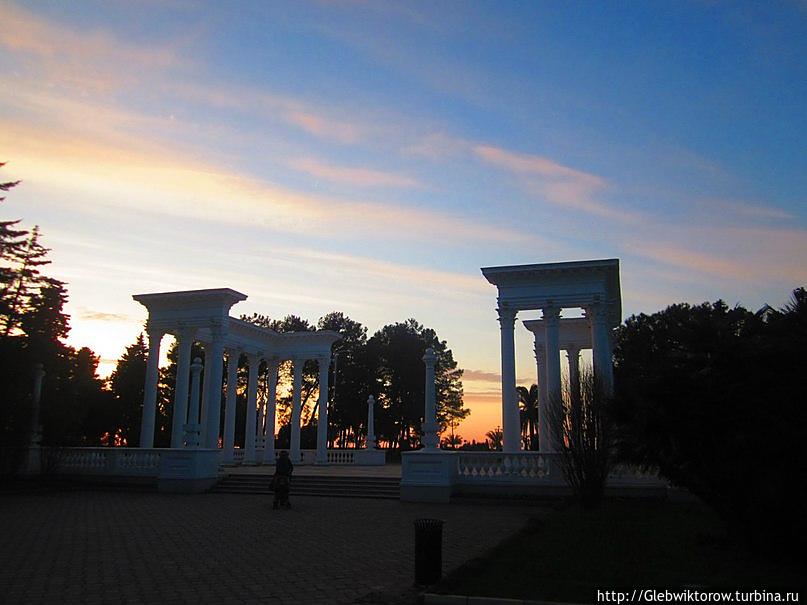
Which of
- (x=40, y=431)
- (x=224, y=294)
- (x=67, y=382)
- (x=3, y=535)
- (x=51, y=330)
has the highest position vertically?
(x=224, y=294)

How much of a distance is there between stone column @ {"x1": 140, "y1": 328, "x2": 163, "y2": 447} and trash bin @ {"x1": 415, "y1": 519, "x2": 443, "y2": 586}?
25732 millimetres

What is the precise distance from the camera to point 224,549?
12.1 metres

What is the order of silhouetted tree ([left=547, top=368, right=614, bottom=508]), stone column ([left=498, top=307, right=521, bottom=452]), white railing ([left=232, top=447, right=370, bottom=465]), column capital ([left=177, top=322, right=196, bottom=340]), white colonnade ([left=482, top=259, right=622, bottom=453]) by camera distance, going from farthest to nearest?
white railing ([left=232, top=447, right=370, bottom=465]), column capital ([left=177, top=322, right=196, bottom=340]), stone column ([left=498, top=307, right=521, bottom=452]), white colonnade ([left=482, top=259, right=622, bottom=453]), silhouetted tree ([left=547, top=368, right=614, bottom=508])

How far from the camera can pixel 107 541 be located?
43.0 feet

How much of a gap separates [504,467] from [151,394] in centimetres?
1861

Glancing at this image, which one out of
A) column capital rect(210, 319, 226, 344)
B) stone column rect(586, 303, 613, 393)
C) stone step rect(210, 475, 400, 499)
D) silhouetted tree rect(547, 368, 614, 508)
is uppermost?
column capital rect(210, 319, 226, 344)

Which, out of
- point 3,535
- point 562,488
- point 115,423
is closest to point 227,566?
point 3,535

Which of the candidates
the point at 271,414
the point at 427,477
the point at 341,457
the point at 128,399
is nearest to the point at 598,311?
the point at 427,477

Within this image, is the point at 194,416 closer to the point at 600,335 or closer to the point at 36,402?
the point at 36,402

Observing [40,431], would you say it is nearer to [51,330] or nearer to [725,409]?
[51,330]

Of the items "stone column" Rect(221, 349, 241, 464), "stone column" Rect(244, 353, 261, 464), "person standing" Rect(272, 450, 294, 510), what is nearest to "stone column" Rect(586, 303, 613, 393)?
"person standing" Rect(272, 450, 294, 510)

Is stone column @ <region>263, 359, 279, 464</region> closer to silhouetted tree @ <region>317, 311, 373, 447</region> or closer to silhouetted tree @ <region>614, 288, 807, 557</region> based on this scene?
silhouetted tree @ <region>317, 311, 373, 447</region>

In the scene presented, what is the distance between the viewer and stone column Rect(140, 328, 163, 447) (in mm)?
31781

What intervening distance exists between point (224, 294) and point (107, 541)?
19.1 meters
